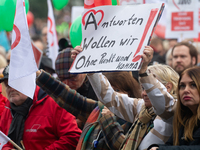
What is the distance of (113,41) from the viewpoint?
2475 millimetres

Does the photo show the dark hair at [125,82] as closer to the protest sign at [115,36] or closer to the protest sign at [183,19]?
the protest sign at [115,36]

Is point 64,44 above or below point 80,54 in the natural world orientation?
below

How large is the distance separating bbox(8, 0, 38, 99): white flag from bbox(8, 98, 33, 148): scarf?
1.63 ft

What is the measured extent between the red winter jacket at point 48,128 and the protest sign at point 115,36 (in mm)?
754

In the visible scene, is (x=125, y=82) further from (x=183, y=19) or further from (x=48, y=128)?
(x=183, y=19)

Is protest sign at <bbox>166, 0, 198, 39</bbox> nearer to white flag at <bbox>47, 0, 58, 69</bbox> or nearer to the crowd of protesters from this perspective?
white flag at <bbox>47, 0, 58, 69</bbox>

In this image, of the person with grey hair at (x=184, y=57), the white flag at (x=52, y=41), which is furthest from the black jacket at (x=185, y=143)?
the white flag at (x=52, y=41)

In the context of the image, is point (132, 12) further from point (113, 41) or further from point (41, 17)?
point (41, 17)

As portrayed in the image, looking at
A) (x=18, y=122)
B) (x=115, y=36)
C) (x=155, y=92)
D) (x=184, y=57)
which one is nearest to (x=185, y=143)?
(x=155, y=92)

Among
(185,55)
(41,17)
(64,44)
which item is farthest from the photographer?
(41,17)

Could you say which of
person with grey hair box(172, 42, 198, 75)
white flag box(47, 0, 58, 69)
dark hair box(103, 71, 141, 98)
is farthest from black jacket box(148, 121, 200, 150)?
white flag box(47, 0, 58, 69)

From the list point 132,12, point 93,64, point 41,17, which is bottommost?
point 41,17

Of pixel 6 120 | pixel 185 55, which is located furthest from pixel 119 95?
pixel 185 55

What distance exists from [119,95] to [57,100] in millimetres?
584
